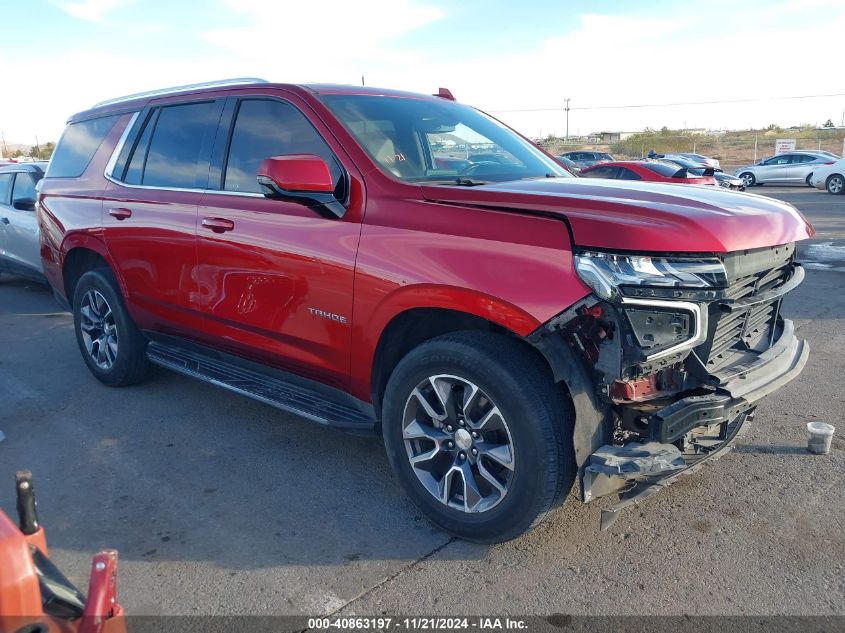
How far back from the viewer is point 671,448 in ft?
9.50

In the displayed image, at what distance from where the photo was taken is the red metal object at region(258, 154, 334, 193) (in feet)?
11.1

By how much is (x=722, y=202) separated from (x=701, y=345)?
2.38 ft

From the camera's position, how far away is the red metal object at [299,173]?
3.38 m

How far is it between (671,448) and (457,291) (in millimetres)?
1080

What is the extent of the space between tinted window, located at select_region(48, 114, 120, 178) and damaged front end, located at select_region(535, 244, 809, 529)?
13.5ft

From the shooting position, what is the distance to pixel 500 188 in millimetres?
3336

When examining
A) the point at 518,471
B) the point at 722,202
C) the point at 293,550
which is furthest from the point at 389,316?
the point at 722,202

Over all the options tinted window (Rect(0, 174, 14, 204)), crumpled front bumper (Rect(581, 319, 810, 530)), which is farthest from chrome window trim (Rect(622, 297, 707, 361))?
tinted window (Rect(0, 174, 14, 204))

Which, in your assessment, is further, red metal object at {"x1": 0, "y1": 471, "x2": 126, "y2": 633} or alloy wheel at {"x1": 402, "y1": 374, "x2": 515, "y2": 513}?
alloy wheel at {"x1": 402, "y1": 374, "x2": 515, "y2": 513}

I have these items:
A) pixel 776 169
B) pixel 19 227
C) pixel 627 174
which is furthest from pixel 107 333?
pixel 776 169

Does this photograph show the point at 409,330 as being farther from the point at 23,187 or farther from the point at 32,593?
the point at 23,187

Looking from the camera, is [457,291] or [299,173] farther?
[299,173]

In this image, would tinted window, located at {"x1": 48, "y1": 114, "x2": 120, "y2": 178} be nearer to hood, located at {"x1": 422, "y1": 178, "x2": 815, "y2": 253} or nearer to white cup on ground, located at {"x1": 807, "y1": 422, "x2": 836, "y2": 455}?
hood, located at {"x1": 422, "y1": 178, "x2": 815, "y2": 253}

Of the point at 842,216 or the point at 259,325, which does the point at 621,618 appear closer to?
the point at 259,325
